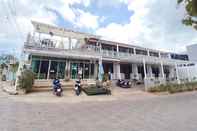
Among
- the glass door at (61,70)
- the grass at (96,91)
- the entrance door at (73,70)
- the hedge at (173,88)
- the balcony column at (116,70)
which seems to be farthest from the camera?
the balcony column at (116,70)

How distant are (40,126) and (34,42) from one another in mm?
11526

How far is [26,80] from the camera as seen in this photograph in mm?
11438

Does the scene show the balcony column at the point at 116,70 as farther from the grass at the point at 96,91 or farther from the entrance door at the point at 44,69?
the entrance door at the point at 44,69

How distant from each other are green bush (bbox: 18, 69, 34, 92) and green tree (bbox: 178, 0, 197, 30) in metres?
11.4

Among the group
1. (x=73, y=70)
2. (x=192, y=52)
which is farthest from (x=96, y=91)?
(x=192, y=52)

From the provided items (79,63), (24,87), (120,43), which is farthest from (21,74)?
(120,43)

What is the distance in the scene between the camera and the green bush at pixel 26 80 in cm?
1144

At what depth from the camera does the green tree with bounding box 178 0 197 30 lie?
8.90 ft

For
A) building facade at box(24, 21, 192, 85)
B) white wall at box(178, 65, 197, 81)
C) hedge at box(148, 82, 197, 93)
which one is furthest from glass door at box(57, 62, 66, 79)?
white wall at box(178, 65, 197, 81)

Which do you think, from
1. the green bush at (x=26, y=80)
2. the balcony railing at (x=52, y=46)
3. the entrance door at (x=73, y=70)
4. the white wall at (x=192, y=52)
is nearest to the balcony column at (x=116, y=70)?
the balcony railing at (x=52, y=46)

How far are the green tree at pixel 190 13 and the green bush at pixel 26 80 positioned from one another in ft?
37.5

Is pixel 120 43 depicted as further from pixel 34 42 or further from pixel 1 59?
pixel 1 59

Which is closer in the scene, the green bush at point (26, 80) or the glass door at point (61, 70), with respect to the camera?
the green bush at point (26, 80)

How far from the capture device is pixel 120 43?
73.6 ft
